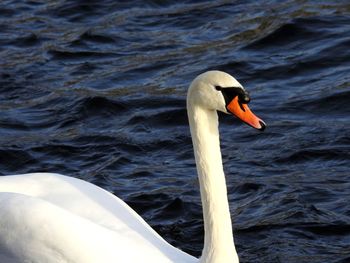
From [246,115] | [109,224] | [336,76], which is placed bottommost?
[336,76]

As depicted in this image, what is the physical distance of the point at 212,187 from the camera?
5883 mm

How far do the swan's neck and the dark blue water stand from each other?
1184 mm

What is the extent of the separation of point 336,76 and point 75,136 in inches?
105

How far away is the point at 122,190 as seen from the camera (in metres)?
8.24

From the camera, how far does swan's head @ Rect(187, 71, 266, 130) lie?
18.3 ft

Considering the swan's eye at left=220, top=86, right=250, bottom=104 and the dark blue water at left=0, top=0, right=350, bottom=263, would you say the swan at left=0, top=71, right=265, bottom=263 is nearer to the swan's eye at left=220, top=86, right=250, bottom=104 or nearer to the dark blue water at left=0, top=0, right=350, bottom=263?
the swan's eye at left=220, top=86, right=250, bottom=104

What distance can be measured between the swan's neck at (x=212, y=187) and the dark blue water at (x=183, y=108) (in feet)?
3.88

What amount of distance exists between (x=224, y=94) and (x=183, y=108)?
4363 millimetres

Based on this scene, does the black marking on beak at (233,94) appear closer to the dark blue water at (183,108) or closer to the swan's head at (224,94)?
the swan's head at (224,94)

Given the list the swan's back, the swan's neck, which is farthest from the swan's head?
the swan's back

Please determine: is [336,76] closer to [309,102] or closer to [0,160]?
[309,102]

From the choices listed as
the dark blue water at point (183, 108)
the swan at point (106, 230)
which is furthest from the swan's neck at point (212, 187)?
the dark blue water at point (183, 108)

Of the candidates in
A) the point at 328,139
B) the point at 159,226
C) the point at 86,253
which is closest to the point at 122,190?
the point at 159,226

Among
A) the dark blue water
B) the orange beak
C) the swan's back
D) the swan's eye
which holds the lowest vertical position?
the dark blue water
